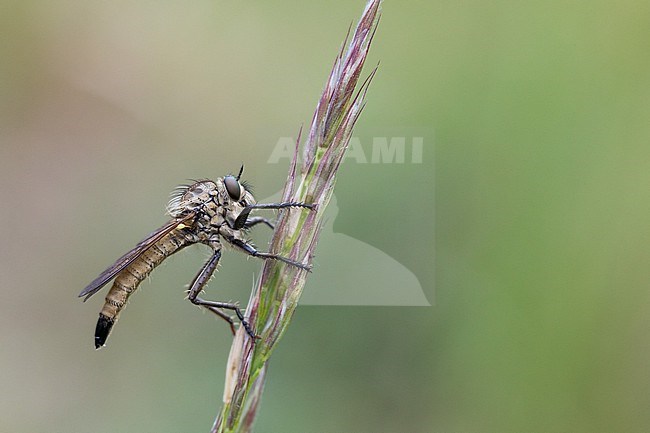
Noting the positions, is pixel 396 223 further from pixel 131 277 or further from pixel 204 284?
pixel 131 277

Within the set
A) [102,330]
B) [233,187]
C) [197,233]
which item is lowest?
[102,330]

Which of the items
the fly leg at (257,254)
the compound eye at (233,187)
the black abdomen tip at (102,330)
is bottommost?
the black abdomen tip at (102,330)

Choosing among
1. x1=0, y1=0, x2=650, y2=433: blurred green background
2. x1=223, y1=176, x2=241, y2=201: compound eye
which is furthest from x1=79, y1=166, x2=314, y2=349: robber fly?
x1=0, y1=0, x2=650, y2=433: blurred green background

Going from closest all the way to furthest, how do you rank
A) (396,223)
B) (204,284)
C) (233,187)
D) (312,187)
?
1. (312,187)
2. (233,187)
3. (204,284)
4. (396,223)

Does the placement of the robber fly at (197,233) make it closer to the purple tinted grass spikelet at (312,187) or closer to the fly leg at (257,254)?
the fly leg at (257,254)

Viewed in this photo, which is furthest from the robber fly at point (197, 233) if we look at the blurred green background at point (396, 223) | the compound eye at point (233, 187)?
the blurred green background at point (396, 223)

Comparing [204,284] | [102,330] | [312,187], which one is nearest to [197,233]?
[204,284]

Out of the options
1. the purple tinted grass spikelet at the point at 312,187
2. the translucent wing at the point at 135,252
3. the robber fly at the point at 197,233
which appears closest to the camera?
the purple tinted grass spikelet at the point at 312,187

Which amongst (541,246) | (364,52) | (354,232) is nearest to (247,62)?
(354,232)
